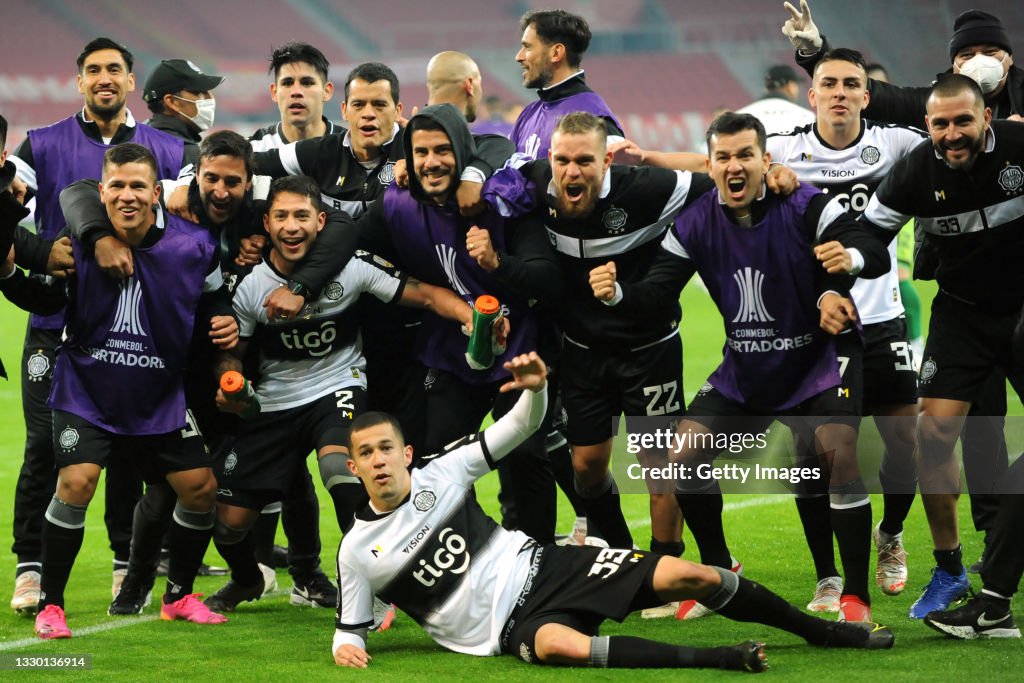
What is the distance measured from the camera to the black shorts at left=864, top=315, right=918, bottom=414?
6.29 meters

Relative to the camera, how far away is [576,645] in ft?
15.4

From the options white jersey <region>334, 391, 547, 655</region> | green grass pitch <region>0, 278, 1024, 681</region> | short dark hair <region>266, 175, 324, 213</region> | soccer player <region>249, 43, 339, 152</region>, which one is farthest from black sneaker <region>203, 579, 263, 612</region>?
soccer player <region>249, 43, 339, 152</region>

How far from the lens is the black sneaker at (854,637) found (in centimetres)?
487

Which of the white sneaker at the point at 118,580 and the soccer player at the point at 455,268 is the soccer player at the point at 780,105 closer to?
the soccer player at the point at 455,268

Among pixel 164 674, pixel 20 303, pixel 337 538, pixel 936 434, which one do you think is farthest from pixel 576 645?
pixel 337 538

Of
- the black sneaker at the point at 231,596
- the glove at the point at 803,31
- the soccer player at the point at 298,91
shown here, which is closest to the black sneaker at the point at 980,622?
the glove at the point at 803,31

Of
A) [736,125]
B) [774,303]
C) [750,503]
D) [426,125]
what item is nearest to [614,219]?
[736,125]

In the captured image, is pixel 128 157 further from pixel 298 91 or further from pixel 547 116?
pixel 547 116

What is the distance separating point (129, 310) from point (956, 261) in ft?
11.4

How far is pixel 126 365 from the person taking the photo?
5.68 metres

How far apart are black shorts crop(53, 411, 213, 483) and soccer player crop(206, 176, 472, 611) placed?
0.77ft

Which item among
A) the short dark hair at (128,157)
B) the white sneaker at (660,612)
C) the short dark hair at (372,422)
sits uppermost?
the short dark hair at (128,157)

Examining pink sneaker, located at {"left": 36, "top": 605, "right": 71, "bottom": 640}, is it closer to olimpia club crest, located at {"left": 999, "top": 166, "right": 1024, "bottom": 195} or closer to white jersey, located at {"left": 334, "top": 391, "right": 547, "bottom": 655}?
white jersey, located at {"left": 334, "top": 391, "right": 547, "bottom": 655}

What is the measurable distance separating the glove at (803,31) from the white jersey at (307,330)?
228 centimetres
